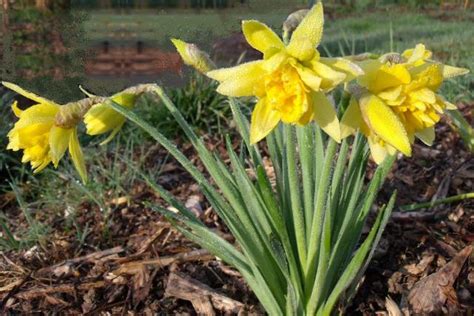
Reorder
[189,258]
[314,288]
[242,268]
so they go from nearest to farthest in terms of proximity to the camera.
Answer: [314,288], [242,268], [189,258]

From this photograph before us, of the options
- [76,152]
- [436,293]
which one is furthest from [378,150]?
[76,152]

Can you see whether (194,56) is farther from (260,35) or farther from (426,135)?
(426,135)

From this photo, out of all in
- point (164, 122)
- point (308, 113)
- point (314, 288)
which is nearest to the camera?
point (308, 113)

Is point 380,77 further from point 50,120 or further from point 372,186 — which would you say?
point 50,120

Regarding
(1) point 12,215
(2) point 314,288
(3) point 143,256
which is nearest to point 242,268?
(2) point 314,288

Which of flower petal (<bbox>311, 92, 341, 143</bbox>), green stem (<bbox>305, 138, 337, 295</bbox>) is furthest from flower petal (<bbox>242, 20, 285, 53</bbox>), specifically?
green stem (<bbox>305, 138, 337, 295</bbox>)

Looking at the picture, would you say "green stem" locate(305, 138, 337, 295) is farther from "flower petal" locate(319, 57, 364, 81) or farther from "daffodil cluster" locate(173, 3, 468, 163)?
"flower petal" locate(319, 57, 364, 81)

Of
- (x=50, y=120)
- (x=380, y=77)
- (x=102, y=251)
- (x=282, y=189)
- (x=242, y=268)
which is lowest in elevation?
(x=102, y=251)
